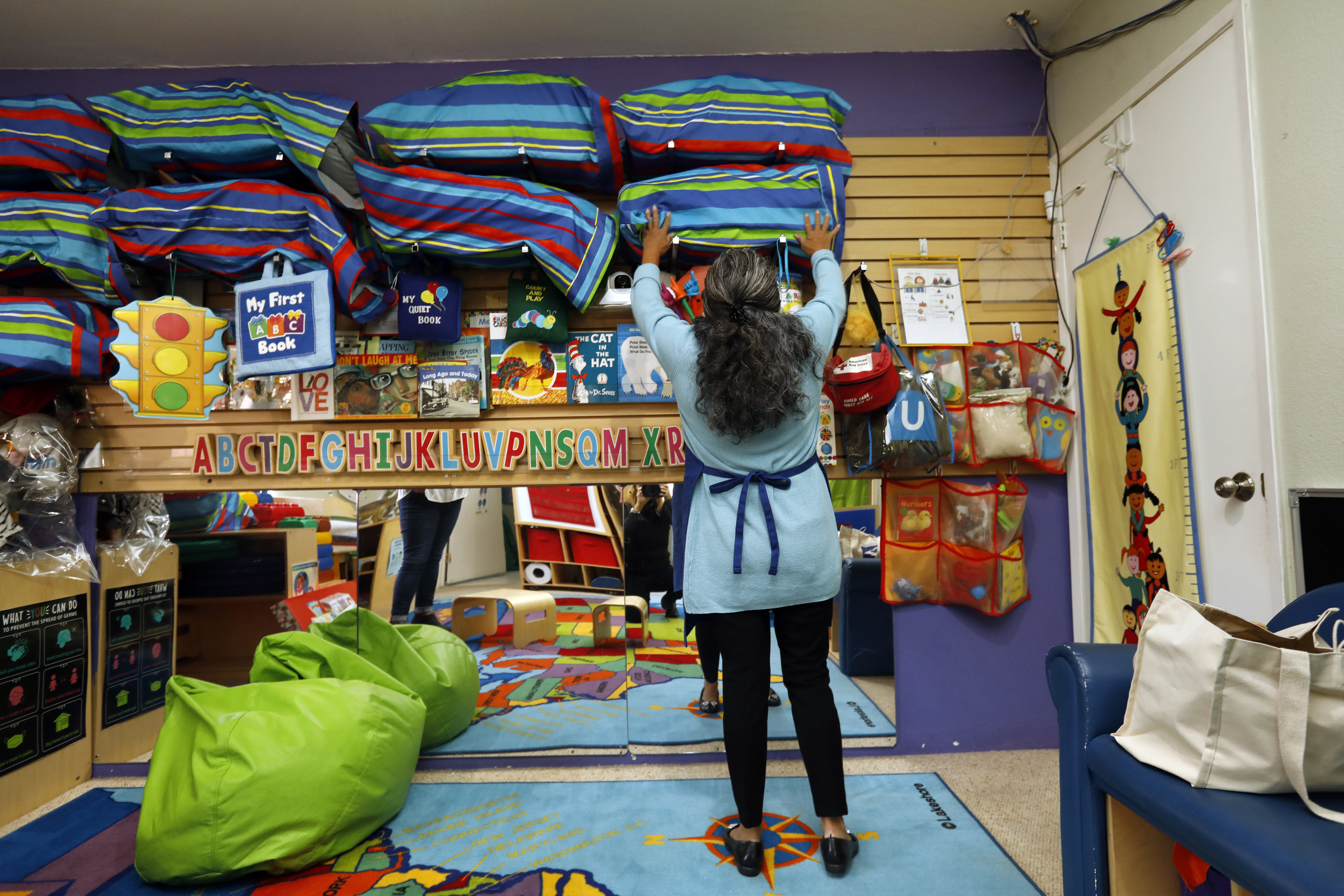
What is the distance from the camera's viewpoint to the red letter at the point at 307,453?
258 centimetres

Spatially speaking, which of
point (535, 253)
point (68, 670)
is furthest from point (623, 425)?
point (68, 670)

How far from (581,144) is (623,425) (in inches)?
38.8

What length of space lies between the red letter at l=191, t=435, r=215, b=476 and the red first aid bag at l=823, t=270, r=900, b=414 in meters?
2.23

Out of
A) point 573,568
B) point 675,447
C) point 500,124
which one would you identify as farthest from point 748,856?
point 500,124

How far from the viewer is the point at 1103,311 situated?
2.44 metres

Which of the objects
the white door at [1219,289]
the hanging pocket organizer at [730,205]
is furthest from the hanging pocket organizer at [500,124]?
the white door at [1219,289]

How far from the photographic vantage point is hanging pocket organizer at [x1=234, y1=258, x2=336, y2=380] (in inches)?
92.1

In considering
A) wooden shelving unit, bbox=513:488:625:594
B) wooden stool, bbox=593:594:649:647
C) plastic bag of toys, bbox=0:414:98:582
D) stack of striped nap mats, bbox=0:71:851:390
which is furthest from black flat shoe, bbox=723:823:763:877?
plastic bag of toys, bbox=0:414:98:582

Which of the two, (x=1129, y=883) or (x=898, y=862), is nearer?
(x=1129, y=883)

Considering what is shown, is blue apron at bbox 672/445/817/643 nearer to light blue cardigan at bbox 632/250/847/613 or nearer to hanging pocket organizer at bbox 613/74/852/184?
light blue cardigan at bbox 632/250/847/613

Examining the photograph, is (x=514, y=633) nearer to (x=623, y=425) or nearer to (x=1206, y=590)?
(x=623, y=425)

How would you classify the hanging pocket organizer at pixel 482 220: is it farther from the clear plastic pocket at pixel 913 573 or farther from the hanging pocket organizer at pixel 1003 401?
the clear plastic pocket at pixel 913 573

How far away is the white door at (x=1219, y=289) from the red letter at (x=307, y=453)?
2.91m

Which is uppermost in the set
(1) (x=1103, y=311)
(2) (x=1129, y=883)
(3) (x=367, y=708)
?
(1) (x=1103, y=311)
